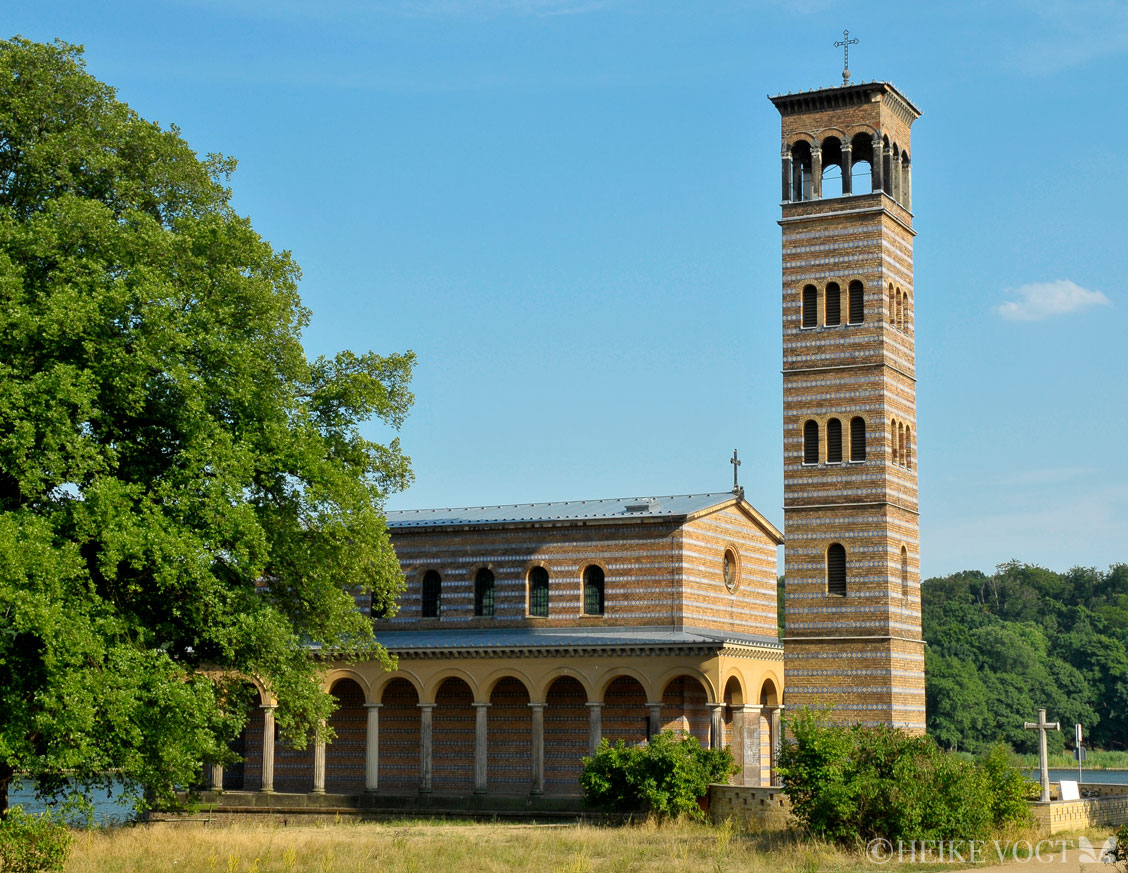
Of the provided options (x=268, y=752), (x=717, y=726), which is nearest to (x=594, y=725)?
(x=717, y=726)

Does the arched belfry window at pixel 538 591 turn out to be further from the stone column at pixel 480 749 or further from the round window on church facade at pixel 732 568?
the round window on church facade at pixel 732 568

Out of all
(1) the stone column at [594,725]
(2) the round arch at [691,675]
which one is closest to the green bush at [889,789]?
(2) the round arch at [691,675]

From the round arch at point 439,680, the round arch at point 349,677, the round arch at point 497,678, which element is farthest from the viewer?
the round arch at point 349,677

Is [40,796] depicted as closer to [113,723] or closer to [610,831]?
[113,723]

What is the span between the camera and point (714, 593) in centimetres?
4650

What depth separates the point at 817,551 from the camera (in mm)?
39562

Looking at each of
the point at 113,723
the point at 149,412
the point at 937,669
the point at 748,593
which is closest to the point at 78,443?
the point at 149,412

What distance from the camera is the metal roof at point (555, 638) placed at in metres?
42.6

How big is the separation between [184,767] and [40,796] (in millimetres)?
3463

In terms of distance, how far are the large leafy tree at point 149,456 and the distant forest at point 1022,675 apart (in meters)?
73.9

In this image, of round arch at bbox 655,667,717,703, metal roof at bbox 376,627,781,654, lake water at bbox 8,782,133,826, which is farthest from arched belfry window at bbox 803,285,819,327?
lake water at bbox 8,782,133,826

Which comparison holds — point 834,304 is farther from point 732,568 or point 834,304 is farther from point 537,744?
point 537,744

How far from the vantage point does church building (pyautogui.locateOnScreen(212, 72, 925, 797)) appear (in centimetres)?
3944

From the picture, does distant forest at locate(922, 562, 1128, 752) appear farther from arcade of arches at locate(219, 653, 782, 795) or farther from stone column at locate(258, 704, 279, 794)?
stone column at locate(258, 704, 279, 794)
